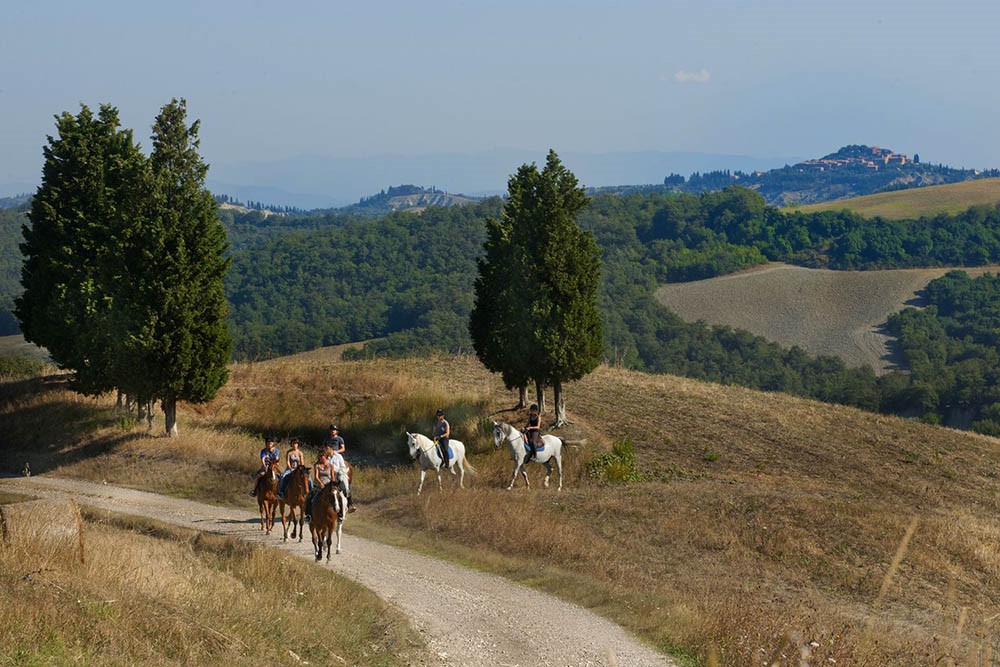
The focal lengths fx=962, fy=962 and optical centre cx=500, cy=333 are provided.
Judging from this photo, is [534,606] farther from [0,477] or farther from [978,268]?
[978,268]

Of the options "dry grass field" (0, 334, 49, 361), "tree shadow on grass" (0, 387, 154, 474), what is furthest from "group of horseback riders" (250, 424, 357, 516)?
"dry grass field" (0, 334, 49, 361)

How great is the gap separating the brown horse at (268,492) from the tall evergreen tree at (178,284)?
Result: 11798 mm

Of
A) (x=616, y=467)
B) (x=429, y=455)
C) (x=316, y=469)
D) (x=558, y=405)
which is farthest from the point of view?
(x=558, y=405)

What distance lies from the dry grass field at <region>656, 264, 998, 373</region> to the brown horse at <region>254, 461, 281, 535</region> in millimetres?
124445

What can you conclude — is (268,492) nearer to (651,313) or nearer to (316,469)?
(316,469)

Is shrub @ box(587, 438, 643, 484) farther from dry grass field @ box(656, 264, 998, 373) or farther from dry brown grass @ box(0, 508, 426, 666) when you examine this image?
dry grass field @ box(656, 264, 998, 373)

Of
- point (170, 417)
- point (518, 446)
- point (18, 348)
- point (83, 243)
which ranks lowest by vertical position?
point (18, 348)

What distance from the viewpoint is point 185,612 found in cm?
1417

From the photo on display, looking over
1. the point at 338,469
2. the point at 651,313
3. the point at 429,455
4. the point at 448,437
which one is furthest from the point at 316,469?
the point at 651,313

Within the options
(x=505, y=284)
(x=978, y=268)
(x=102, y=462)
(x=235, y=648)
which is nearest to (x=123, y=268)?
(x=102, y=462)

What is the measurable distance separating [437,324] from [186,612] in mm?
126235

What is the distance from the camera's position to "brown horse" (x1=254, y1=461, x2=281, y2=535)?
2480 centimetres

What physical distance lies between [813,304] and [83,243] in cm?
14596

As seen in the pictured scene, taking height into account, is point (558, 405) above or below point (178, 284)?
below
